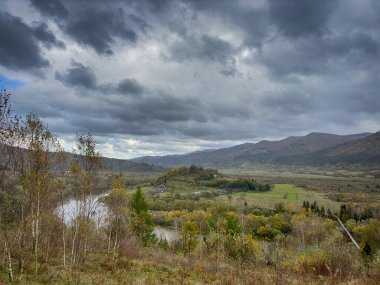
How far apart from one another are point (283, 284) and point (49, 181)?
55.3 feet

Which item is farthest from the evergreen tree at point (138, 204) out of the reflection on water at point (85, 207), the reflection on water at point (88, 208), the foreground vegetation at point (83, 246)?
the reflection on water at point (85, 207)

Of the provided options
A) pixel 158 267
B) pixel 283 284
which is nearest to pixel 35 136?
pixel 158 267

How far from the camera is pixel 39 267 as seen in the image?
74.9ft

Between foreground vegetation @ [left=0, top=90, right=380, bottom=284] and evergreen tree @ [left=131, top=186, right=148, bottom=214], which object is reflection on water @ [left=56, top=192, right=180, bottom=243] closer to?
foreground vegetation @ [left=0, top=90, right=380, bottom=284]

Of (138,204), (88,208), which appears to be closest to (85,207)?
(88,208)

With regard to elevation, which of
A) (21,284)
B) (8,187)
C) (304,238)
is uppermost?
(8,187)

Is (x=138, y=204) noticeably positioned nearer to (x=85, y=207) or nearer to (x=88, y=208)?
(x=88, y=208)

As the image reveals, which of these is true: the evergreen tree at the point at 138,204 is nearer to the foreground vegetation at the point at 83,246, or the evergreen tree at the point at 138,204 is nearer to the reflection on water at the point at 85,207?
the foreground vegetation at the point at 83,246

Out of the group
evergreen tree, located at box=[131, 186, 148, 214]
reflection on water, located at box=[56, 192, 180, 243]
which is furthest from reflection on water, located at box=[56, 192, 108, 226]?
evergreen tree, located at box=[131, 186, 148, 214]

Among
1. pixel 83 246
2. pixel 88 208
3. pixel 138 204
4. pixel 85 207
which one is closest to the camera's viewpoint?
pixel 85 207

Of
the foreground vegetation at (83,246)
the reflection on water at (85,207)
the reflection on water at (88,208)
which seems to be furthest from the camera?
the reflection on water at (88,208)

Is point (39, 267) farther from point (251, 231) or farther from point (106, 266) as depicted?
point (251, 231)

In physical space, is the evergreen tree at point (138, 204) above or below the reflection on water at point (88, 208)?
below

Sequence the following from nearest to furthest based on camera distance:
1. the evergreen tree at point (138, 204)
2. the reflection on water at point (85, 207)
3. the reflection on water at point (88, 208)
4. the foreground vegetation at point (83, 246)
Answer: the foreground vegetation at point (83, 246), the reflection on water at point (85, 207), the reflection on water at point (88, 208), the evergreen tree at point (138, 204)
